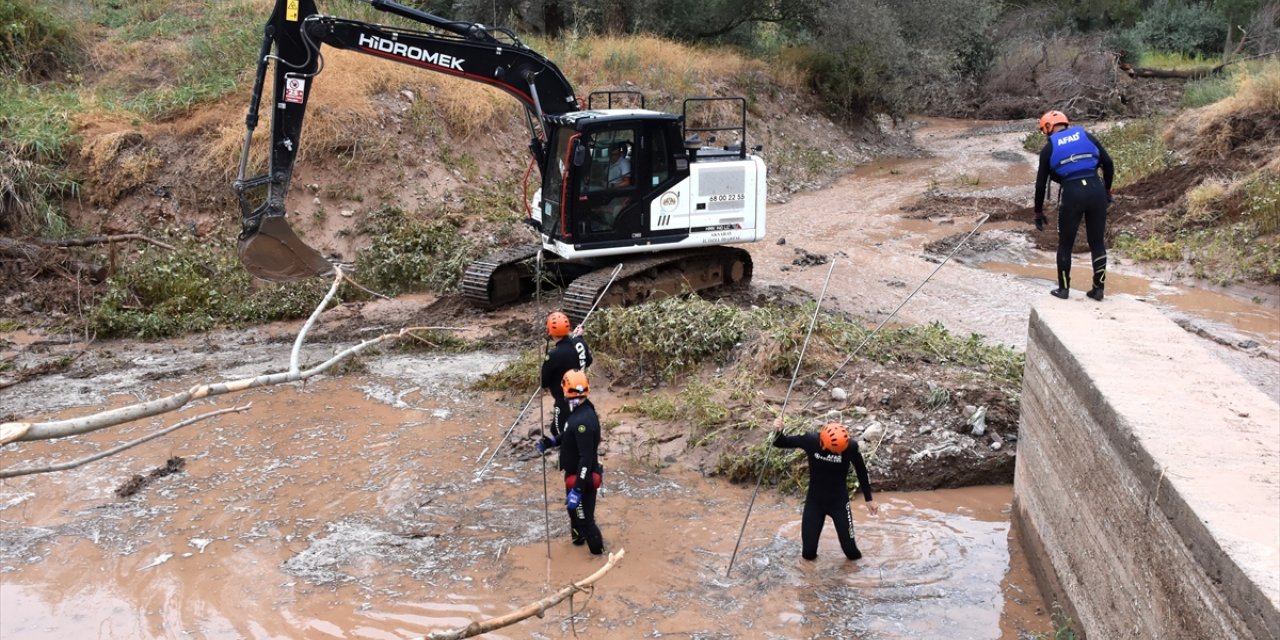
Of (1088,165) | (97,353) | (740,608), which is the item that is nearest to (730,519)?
(740,608)

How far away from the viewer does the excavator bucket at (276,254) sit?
11672 mm

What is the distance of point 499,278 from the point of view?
13797mm

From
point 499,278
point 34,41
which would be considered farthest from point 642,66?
point 34,41

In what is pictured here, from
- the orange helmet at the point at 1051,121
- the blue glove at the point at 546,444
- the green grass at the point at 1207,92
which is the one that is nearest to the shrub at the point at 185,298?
the blue glove at the point at 546,444

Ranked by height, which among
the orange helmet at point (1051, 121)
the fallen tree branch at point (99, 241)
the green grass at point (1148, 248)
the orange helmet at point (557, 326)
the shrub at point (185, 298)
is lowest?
the shrub at point (185, 298)

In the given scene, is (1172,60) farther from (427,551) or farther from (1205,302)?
(427,551)

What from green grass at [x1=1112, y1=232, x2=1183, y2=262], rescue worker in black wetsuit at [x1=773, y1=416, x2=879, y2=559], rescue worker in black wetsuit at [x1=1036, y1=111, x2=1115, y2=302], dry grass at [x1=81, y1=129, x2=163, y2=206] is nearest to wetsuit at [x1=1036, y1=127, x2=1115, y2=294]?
rescue worker in black wetsuit at [x1=1036, y1=111, x2=1115, y2=302]

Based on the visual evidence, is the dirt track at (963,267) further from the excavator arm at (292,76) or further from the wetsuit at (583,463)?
the excavator arm at (292,76)

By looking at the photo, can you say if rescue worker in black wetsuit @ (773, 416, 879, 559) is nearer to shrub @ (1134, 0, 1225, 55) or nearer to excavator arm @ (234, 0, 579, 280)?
excavator arm @ (234, 0, 579, 280)

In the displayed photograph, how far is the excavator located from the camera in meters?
11.7

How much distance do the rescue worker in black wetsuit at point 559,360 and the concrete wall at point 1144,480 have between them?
371cm

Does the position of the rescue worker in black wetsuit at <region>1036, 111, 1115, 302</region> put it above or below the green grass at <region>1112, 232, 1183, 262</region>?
above

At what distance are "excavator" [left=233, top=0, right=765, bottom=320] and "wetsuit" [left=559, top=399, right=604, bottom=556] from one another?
13.2 ft

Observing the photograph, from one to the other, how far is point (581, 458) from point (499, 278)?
6561 mm
